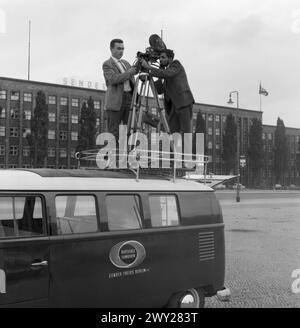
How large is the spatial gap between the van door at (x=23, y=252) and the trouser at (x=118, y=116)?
2683 millimetres

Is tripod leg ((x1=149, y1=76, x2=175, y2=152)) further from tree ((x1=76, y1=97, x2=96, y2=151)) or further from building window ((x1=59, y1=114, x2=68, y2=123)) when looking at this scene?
building window ((x1=59, y1=114, x2=68, y2=123))

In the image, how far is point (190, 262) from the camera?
620 cm

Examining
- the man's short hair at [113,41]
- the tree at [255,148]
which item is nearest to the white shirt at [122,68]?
the man's short hair at [113,41]

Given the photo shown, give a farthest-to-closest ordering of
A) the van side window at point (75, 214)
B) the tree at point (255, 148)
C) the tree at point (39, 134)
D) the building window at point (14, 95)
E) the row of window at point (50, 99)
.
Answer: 1. the tree at point (255, 148)
2. the building window at point (14, 95)
3. the row of window at point (50, 99)
4. the tree at point (39, 134)
5. the van side window at point (75, 214)

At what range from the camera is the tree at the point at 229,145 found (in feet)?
365

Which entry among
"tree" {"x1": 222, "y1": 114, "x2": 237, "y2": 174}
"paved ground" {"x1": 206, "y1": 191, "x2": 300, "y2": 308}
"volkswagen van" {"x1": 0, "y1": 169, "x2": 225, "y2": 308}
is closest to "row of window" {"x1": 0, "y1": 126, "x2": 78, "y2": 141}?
"tree" {"x1": 222, "y1": 114, "x2": 237, "y2": 174}

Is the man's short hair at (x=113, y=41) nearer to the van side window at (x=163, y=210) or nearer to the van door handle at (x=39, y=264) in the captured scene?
the van side window at (x=163, y=210)

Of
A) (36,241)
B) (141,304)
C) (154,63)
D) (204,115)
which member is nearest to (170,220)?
(141,304)

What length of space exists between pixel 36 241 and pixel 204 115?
109 m

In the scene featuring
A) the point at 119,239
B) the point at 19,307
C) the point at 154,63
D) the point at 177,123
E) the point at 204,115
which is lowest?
the point at 19,307

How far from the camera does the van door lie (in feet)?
14.7

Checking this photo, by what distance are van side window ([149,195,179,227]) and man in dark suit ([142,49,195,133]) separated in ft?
5.80

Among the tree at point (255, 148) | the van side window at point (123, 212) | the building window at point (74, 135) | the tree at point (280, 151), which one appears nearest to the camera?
the van side window at point (123, 212)
